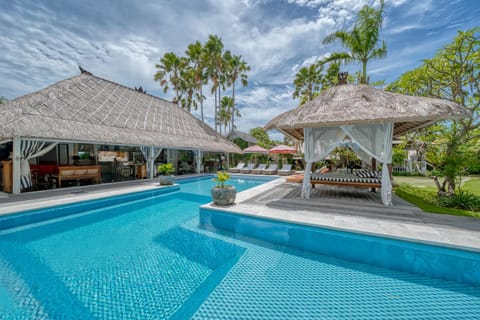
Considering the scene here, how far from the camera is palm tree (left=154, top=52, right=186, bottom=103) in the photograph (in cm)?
2248

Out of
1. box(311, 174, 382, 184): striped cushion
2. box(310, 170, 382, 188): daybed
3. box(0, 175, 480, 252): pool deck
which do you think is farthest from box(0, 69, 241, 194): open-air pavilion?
box(310, 170, 382, 188): daybed

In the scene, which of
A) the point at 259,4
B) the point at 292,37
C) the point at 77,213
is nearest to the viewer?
the point at 77,213

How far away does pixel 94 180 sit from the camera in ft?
36.8

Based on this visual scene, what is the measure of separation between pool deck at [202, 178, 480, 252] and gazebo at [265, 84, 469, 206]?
2.65 feet

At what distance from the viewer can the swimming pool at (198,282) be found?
250cm

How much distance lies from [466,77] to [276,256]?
29.9 feet

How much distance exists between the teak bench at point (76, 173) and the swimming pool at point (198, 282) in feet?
16.9

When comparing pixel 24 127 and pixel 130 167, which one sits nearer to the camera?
pixel 24 127

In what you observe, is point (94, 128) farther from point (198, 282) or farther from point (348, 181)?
point (348, 181)

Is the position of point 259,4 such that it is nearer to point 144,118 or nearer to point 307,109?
point 307,109

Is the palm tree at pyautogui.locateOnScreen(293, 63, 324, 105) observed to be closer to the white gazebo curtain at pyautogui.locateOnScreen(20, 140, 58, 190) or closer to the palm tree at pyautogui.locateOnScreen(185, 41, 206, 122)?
the palm tree at pyautogui.locateOnScreen(185, 41, 206, 122)

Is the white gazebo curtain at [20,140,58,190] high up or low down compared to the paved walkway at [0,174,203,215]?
up

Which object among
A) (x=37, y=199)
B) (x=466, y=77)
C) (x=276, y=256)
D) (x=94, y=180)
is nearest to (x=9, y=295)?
(x=276, y=256)

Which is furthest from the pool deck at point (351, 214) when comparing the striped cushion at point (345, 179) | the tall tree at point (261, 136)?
the tall tree at point (261, 136)
